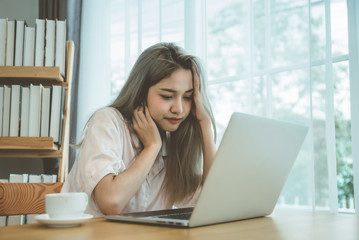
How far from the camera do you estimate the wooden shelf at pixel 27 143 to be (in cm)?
196

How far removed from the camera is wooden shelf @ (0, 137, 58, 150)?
196 centimetres

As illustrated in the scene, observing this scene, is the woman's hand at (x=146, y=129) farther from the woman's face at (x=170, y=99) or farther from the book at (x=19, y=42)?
the book at (x=19, y=42)

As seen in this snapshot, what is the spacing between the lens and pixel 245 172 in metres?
0.75

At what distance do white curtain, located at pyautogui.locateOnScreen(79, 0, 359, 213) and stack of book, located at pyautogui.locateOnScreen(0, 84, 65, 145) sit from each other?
66 cm

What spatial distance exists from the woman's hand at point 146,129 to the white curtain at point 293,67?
533 millimetres

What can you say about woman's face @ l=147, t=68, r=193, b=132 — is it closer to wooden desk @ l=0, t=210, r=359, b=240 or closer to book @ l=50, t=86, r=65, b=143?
wooden desk @ l=0, t=210, r=359, b=240

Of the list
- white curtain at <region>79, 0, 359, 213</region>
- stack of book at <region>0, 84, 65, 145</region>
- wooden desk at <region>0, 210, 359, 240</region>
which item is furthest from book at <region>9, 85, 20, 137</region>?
wooden desk at <region>0, 210, 359, 240</region>

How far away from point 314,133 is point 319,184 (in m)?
0.19

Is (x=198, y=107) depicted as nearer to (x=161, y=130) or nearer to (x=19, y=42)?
(x=161, y=130)

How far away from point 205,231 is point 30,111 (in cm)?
160

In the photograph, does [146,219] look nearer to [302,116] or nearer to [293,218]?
[293,218]

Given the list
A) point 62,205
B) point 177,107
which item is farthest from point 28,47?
point 62,205

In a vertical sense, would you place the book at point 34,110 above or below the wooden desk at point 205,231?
above

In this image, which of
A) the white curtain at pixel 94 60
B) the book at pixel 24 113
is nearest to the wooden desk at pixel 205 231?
the book at pixel 24 113
